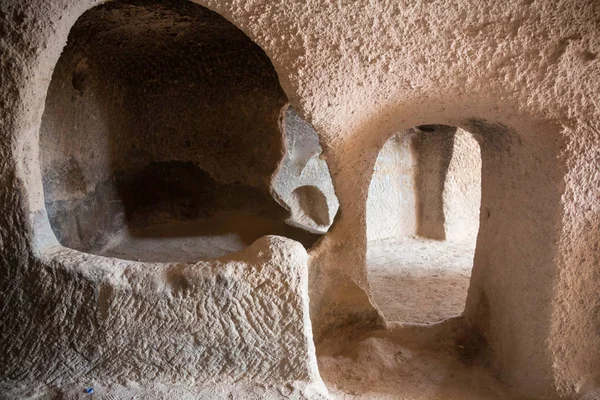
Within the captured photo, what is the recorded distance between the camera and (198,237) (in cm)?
329

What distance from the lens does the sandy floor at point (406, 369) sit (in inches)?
74.1

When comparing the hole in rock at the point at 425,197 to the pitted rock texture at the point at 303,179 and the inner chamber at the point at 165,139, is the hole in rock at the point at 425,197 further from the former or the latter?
the inner chamber at the point at 165,139

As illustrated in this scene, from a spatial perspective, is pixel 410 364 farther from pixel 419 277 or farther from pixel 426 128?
pixel 426 128

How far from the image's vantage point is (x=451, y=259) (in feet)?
13.7

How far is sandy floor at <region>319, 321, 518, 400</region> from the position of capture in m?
1.88

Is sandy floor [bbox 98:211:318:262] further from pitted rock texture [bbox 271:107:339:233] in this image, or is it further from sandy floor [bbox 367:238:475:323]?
sandy floor [bbox 367:238:475:323]

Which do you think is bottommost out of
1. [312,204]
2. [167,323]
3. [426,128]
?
[167,323]

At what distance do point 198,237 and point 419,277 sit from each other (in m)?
1.81

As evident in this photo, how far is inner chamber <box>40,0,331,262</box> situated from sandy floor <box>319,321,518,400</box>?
1099mm

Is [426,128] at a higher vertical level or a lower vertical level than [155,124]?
higher

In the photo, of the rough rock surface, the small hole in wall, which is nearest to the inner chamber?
the rough rock surface

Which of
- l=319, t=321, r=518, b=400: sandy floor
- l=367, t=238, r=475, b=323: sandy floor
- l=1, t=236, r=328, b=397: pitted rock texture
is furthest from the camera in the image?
l=367, t=238, r=475, b=323: sandy floor

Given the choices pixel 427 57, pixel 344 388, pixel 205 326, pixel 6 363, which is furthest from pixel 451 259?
pixel 6 363

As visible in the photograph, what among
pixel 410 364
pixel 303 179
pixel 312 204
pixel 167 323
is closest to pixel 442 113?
pixel 410 364
